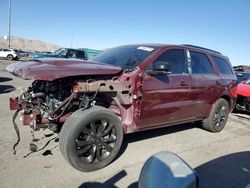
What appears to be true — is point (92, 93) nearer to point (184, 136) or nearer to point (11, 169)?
point (11, 169)

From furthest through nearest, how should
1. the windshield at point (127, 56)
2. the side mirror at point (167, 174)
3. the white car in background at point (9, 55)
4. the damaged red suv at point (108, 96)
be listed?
the white car in background at point (9, 55) → the windshield at point (127, 56) → the damaged red suv at point (108, 96) → the side mirror at point (167, 174)

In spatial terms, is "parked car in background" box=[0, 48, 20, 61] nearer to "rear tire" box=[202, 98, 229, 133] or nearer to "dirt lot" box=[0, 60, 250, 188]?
"dirt lot" box=[0, 60, 250, 188]

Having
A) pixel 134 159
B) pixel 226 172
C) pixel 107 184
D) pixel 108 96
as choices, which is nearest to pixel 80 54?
pixel 108 96

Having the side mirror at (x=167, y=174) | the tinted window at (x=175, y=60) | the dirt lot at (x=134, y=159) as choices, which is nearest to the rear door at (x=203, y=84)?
the tinted window at (x=175, y=60)

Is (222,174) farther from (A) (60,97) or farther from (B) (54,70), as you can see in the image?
(B) (54,70)

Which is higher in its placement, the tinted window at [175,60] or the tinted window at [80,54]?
the tinted window at [80,54]

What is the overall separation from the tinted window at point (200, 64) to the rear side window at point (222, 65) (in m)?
0.42

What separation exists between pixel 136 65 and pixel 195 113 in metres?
1.99

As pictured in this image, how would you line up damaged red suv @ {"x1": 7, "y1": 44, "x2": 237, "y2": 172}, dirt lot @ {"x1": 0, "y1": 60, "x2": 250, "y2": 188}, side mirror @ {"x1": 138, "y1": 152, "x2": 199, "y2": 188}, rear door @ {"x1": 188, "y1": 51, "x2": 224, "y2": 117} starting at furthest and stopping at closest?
rear door @ {"x1": 188, "y1": 51, "x2": 224, "y2": 117}
damaged red suv @ {"x1": 7, "y1": 44, "x2": 237, "y2": 172}
dirt lot @ {"x1": 0, "y1": 60, "x2": 250, "y2": 188}
side mirror @ {"x1": 138, "y1": 152, "x2": 199, "y2": 188}

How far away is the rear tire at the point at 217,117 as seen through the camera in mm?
6292

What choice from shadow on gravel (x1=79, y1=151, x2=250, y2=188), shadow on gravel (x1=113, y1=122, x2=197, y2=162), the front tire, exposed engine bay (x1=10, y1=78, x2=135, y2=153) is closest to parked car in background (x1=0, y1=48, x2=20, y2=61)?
shadow on gravel (x1=113, y1=122, x2=197, y2=162)

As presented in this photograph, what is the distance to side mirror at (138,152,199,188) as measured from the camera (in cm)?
147

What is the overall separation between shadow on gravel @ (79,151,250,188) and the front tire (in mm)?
327

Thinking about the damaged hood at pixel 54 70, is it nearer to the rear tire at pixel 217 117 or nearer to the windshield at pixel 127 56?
the windshield at pixel 127 56
